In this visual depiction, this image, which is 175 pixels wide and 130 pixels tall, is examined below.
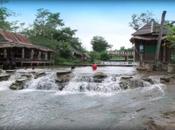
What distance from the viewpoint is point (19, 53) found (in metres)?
29.5

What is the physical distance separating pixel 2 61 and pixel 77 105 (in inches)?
622

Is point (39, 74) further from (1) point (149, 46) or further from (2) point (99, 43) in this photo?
(2) point (99, 43)

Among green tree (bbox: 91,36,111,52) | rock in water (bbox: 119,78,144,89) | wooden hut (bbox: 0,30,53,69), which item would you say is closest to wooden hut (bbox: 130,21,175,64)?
rock in water (bbox: 119,78,144,89)

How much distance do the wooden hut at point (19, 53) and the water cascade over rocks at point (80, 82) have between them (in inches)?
342

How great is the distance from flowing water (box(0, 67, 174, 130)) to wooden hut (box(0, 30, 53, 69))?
28.1ft

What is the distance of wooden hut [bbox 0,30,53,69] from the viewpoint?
Answer: 2541 cm

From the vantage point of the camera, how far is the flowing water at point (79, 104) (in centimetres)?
824

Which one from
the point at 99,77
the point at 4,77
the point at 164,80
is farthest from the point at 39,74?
the point at 164,80

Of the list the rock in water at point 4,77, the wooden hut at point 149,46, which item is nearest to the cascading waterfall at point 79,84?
the rock in water at point 4,77

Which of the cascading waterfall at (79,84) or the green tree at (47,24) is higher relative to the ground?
the green tree at (47,24)

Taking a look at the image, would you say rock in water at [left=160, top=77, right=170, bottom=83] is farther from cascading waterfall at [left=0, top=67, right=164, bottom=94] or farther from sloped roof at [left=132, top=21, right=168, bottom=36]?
sloped roof at [left=132, top=21, right=168, bottom=36]

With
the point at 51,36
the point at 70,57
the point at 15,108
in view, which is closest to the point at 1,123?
the point at 15,108

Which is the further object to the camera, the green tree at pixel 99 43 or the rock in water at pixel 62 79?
the green tree at pixel 99 43

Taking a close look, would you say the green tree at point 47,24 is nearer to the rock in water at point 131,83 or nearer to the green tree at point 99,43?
the green tree at point 99,43
